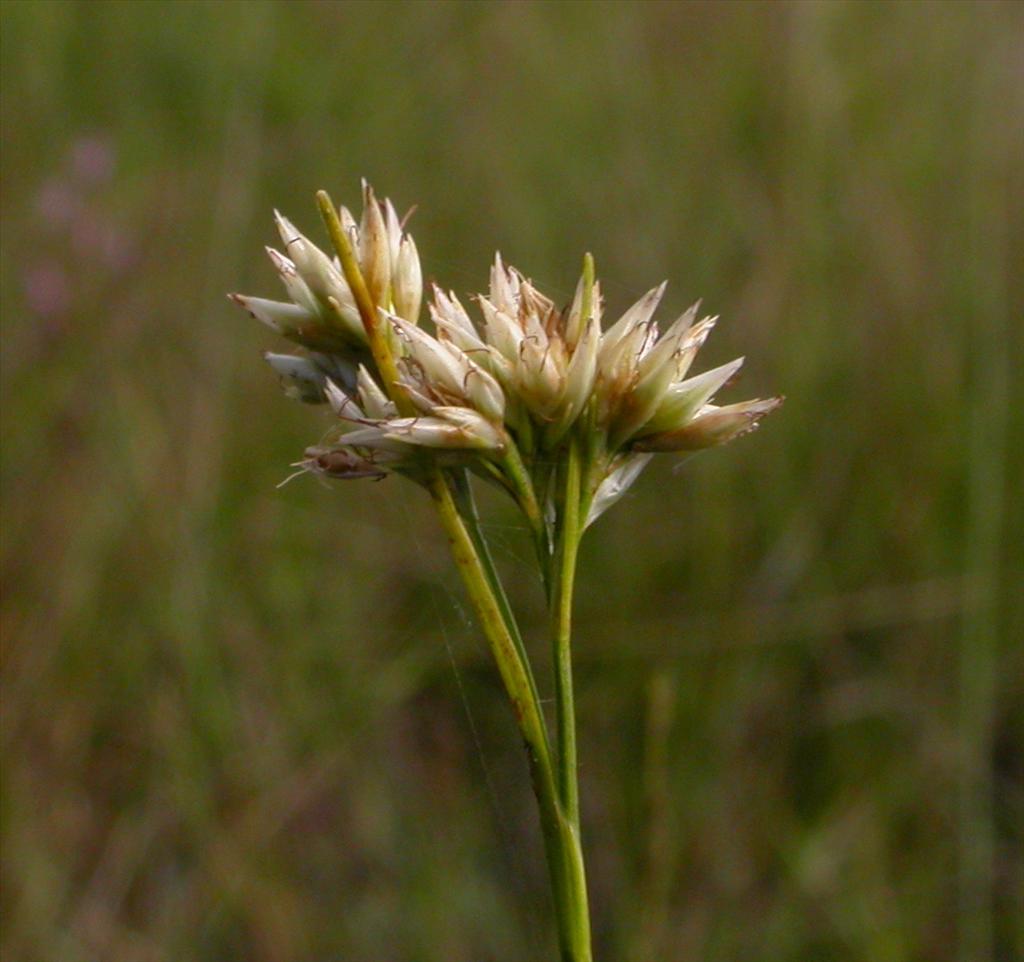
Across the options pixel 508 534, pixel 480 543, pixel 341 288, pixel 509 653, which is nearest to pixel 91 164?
pixel 508 534

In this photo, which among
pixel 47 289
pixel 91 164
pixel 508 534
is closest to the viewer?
pixel 508 534

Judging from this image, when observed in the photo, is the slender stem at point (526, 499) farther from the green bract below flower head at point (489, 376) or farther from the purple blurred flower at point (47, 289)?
the purple blurred flower at point (47, 289)

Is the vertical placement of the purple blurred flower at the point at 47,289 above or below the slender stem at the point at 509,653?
above

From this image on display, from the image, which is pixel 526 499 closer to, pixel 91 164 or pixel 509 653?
pixel 509 653

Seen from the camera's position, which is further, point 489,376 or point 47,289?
point 47,289

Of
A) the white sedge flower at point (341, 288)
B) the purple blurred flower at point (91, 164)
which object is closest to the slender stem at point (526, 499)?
the white sedge flower at point (341, 288)
